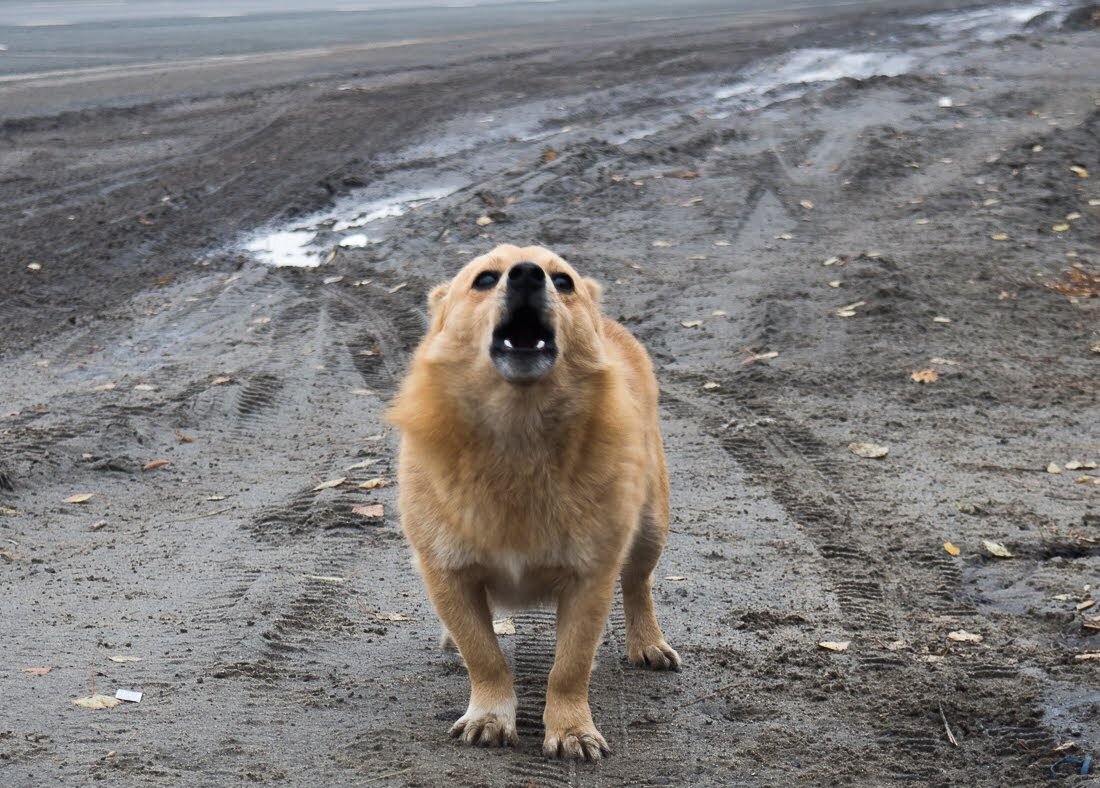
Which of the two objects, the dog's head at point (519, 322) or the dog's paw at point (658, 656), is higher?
the dog's head at point (519, 322)

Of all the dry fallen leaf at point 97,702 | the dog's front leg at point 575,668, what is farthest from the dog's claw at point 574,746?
the dry fallen leaf at point 97,702

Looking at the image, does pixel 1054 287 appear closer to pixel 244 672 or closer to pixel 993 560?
pixel 993 560

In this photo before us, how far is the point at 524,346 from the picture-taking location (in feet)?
14.9

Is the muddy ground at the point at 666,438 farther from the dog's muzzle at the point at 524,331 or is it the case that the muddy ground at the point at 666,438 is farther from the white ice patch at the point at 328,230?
the dog's muzzle at the point at 524,331

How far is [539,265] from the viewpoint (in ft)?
14.9

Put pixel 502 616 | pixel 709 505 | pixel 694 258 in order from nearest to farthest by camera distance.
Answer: pixel 502 616 < pixel 709 505 < pixel 694 258

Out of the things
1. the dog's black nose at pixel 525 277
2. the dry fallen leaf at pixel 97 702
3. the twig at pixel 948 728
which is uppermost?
the dog's black nose at pixel 525 277

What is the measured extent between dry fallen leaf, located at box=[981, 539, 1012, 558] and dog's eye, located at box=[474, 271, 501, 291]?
3.07 meters

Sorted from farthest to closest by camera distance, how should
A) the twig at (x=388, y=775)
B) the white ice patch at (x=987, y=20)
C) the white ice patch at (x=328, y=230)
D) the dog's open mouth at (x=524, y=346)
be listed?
the white ice patch at (x=987, y=20), the white ice patch at (x=328, y=230), the dog's open mouth at (x=524, y=346), the twig at (x=388, y=775)

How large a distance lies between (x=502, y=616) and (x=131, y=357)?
5.27 metres

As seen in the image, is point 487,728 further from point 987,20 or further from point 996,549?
point 987,20

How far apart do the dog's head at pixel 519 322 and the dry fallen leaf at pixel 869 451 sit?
347 centimetres

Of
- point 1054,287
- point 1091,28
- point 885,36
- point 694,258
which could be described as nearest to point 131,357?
point 694,258

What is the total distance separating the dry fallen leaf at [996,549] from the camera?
632 centimetres
